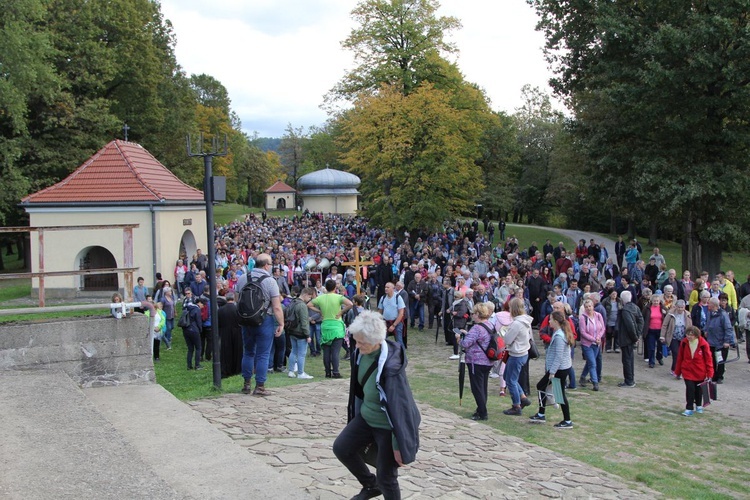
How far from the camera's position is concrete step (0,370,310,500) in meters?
4.79

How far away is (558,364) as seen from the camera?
30.8 ft

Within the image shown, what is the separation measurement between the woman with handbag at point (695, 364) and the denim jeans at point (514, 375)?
249 centimetres

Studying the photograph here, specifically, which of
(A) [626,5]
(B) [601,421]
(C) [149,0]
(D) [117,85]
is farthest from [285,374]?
(C) [149,0]

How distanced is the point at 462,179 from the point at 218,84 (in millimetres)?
54845

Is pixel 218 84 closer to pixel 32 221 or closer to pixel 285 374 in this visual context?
pixel 32 221

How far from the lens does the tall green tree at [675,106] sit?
64.3 ft

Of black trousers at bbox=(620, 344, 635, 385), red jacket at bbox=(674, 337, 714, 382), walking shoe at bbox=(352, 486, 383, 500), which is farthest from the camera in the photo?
black trousers at bbox=(620, 344, 635, 385)

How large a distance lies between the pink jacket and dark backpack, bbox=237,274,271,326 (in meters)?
6.05

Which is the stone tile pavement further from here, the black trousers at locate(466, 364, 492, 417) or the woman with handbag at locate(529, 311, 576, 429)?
the woman with handbag at locate(529, 311, 576, 429)

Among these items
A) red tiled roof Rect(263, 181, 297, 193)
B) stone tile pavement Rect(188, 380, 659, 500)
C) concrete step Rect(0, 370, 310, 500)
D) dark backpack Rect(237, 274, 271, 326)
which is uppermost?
red tiled roof Rect(263, 181, 297, 193)

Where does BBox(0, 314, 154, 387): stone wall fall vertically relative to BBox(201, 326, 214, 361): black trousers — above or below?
above

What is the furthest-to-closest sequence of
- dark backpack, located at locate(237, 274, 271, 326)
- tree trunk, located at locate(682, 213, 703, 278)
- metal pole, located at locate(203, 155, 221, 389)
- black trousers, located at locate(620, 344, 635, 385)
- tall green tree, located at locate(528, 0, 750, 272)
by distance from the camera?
tree trunk, located at locate(682, 213, 703, 278) < tall green tree, located at locate(528, 0, 750, 272) < black trousers, located at locate(620, 344, 635, 385) < metal pole, located at locate(203, 155, 221, 389) < dark backpack, located at locate(237, 274, 271, 326)

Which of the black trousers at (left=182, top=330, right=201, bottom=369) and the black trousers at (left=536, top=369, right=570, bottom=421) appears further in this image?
the black trousers at (left=182, top=330, right=201, bottom=369)

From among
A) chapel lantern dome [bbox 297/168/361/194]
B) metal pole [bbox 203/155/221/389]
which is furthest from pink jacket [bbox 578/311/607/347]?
chapel lantern dome [bbox 297/168/361/194]
